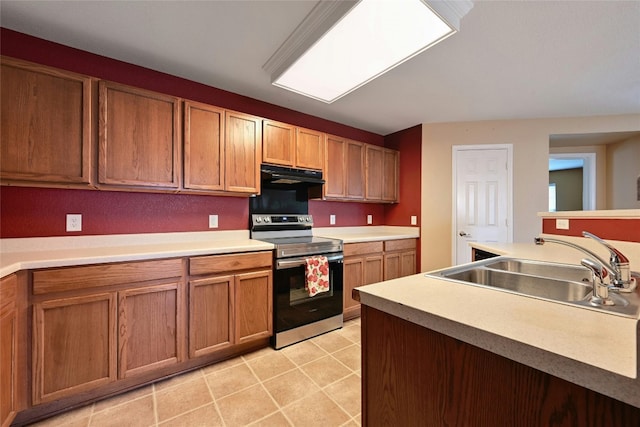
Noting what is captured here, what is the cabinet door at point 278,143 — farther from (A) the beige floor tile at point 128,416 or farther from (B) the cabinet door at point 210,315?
(A) the beige floor tile at point 128,416

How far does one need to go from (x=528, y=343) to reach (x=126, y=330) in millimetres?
2060

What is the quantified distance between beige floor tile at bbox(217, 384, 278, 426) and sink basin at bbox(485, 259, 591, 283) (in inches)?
59.8

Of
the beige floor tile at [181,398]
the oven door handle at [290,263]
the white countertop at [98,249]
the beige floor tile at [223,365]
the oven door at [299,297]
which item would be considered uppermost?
the white countertop at [98,249]

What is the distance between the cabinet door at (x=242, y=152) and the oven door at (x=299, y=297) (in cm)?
78

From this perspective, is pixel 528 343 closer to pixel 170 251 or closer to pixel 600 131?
pixel 170 251

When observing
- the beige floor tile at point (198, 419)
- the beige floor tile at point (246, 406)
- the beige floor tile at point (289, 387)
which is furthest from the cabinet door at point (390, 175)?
the beige floor tile at point (198, 419)

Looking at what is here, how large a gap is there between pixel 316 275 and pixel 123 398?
154 cm

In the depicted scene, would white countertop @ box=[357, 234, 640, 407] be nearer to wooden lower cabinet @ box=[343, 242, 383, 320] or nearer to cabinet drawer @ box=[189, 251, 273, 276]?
cabinet drawer @ box=[189, 251, 273, 276]

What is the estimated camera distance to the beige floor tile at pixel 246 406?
1501mm

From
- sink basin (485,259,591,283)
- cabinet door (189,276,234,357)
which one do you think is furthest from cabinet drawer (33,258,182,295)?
sink basin (485,259,591,283)

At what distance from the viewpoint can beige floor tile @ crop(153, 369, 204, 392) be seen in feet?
5.88

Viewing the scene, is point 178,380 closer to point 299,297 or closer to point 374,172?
point 299,297

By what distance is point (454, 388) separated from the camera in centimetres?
72

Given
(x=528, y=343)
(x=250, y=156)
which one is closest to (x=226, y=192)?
(x=250, y=156)
